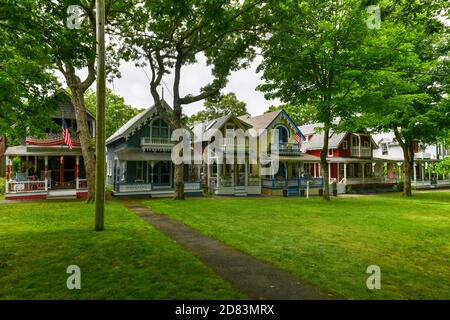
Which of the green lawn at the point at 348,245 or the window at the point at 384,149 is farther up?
the window at the point at 384,149

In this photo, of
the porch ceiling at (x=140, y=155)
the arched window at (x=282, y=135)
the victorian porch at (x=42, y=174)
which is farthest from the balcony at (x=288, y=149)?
the victorian porch at (x=42, y=174)

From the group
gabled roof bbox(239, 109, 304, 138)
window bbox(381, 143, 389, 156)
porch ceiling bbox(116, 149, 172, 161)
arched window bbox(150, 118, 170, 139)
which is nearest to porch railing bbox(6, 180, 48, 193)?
porch ceiling bbox(116, 149, 172, 161)

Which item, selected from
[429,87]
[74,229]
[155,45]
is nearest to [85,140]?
[155,45]

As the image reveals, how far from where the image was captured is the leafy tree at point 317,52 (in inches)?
707

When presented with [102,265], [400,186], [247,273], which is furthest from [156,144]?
[400,186]

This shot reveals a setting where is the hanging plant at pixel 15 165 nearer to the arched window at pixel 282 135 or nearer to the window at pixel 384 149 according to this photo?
the arched window at pixel 282 135

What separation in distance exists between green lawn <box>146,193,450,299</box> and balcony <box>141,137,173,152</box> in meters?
10.5

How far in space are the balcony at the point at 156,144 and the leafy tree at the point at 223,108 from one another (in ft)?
89.5

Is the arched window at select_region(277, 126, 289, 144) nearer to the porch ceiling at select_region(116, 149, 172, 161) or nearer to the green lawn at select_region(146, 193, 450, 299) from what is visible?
the porch ceiling at select_region(116, 149, 172, 161)

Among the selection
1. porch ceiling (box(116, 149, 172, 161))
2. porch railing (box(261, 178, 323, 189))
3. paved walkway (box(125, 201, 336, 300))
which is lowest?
paved walkway (box(125, 201, 336, 300))

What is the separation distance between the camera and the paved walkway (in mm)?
5125

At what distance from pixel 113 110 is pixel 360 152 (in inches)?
1478

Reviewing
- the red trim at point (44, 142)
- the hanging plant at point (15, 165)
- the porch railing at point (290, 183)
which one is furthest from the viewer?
the porch railing at point (290, 183)

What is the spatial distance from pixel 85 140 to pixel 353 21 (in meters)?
19.1
